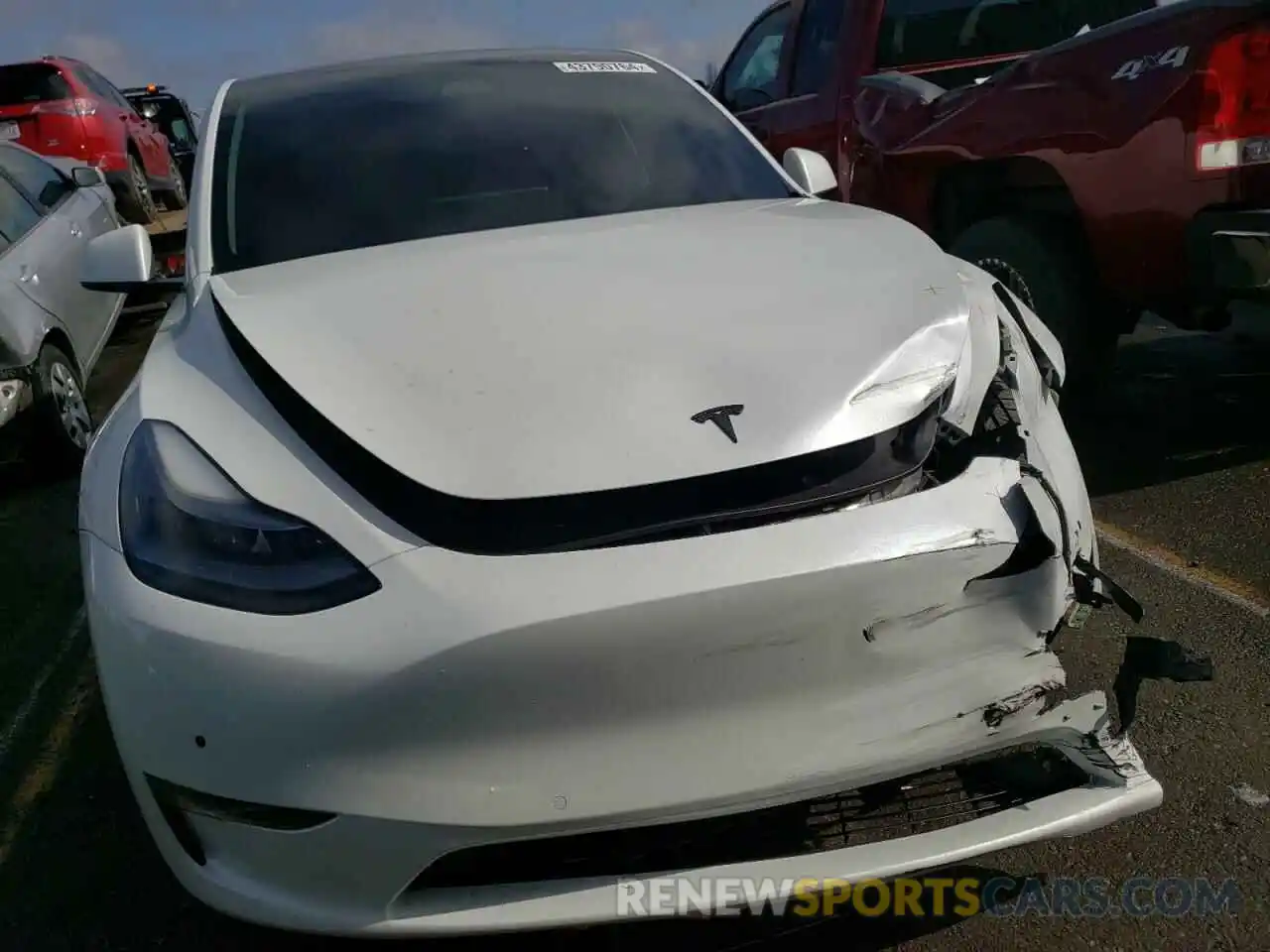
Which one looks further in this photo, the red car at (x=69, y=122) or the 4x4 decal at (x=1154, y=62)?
the red car at (x=69, y=122)

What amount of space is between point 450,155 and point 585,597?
5.84 ft

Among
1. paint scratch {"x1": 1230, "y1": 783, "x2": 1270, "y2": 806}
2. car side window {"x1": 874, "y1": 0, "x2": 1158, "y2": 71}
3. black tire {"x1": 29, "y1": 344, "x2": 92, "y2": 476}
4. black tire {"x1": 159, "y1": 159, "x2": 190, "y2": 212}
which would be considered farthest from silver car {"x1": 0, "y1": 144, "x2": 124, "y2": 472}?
black tire {"x1": 159, "y1": 159, "x2": 190, "y2": 212}

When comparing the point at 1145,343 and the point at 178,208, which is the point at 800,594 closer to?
the point at 1145,343

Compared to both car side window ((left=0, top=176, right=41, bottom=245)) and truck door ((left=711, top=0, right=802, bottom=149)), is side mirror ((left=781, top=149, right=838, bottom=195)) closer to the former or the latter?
truck door ((left=711, top=0, right=802, bottom=149))

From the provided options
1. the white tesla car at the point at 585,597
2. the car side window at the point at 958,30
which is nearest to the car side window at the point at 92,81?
the car side window at the point at 958,30

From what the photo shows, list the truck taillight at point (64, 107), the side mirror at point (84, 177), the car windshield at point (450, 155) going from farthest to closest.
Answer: the truck taillight at point (64, 107) → the side mirror at point (84, 177) → the car windshield at point (450, 155)

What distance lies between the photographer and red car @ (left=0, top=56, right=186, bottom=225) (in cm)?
933

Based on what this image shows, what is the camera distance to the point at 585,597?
162cm

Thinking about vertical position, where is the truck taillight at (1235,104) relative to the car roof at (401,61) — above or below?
below

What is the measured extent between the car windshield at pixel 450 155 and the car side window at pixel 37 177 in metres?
3.48

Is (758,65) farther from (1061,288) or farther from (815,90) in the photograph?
(1061,288)

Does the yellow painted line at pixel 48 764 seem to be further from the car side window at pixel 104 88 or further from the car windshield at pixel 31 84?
the car side window at pixel 104 88

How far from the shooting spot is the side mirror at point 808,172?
3.30 metres

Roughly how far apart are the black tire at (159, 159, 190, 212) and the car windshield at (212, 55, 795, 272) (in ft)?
29.2
